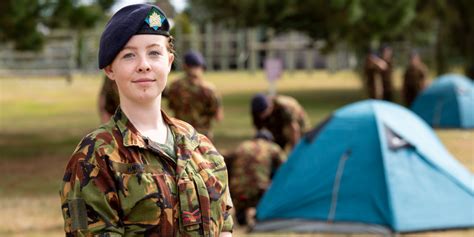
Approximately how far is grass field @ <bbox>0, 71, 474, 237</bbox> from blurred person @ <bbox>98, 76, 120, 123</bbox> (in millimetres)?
1182

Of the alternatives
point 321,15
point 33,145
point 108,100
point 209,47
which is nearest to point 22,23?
point 33,145

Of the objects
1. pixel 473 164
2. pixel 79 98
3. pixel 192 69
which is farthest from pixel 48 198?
pixel 79 98

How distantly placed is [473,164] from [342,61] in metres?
58.0

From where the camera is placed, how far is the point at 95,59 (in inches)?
719

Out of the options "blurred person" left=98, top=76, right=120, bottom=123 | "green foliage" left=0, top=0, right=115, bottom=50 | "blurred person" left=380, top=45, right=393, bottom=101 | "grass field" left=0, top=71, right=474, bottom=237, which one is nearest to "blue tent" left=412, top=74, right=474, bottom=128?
"grass field" left=0, top=71, right=474, bottom=237

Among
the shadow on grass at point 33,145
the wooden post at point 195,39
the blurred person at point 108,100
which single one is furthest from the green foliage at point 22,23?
the wooden post at point 195,39

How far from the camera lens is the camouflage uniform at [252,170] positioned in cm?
810

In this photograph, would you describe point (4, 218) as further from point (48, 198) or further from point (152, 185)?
point (152, 185)

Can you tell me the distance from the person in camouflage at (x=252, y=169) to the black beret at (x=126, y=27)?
536cm

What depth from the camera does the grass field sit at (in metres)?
9.50

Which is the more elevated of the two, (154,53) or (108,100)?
(154,53)

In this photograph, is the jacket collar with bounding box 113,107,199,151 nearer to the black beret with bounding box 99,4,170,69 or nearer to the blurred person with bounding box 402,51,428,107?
the black beret with bounding box 99,4,170,69

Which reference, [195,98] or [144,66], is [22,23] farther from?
[144,66]

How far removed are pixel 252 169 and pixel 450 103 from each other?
1069 centimetres
